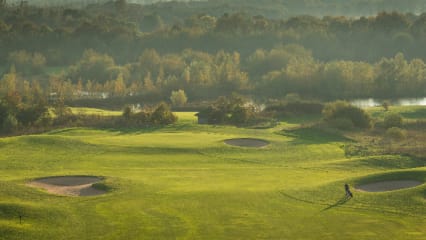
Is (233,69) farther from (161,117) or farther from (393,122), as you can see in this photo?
(393,122)

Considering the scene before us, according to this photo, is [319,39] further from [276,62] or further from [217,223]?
[217,223]

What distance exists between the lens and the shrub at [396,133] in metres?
102

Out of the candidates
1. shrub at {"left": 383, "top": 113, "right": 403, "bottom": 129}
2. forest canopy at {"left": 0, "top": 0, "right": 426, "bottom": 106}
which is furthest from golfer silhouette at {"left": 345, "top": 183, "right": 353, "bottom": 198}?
forest canopy at {"left": 0, "top": 0, "right": 426, "bottom": 106}

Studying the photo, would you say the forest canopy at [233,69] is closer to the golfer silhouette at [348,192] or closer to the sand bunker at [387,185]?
the sand bunker at [387,185]

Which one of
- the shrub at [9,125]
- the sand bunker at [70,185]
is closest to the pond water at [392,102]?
the shrub at [9,125]

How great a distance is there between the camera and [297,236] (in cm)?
5138

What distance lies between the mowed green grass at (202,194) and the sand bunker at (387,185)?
1003 millimetres

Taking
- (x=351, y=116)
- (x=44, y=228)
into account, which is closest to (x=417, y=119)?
(x=351, y=116)

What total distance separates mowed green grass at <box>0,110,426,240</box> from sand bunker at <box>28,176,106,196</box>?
60.2 inches

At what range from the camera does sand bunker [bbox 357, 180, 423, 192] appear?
64.4 meters

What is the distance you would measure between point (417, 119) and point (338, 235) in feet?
237

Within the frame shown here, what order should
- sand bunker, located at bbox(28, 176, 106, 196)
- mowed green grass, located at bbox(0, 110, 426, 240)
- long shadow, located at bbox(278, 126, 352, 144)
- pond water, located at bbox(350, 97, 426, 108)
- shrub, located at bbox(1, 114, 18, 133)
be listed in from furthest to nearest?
pond water, located at bbox(350, 97, 426, 108) → shrub, located at bbox(1, 114, 18, 133) → long shadow, located at bbox(278, 126, 352, 144) → sand bunker, located at bbox(28, 176, 106, 196) → mowed green grass, located at bbox(0, 110, 426, 240)

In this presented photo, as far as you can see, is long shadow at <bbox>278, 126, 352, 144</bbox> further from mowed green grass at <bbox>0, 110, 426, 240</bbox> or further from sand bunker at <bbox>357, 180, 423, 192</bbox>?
sand bunker at <bbox>357, 180, 423, 192</bbox>

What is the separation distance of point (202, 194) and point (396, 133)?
48702 mm
